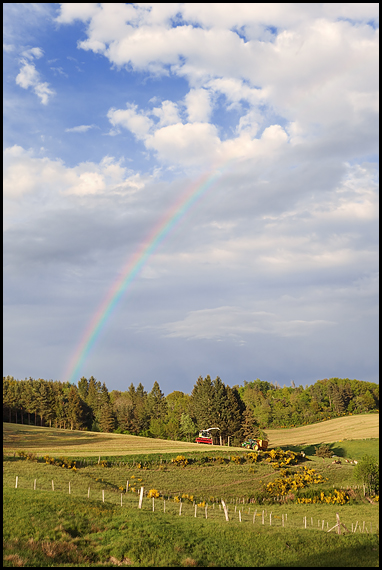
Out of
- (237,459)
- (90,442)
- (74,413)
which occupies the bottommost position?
(74,413)

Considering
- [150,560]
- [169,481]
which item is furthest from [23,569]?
[169,481]

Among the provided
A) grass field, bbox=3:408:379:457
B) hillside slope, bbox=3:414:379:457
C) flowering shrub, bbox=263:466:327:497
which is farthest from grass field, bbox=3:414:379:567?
grass field, bbox=3:408:379:457

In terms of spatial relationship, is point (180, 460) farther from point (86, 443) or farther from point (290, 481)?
point (86, 443)

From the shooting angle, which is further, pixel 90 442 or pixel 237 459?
pixel 90 442

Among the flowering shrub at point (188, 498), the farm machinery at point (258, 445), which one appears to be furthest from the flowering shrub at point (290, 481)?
the farm machinery at point (258, 445)

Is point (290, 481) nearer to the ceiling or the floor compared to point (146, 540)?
nearer to the floor

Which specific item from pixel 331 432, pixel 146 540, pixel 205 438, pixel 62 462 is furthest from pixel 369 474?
pixel 331 432

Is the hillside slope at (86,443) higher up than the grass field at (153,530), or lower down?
lower down

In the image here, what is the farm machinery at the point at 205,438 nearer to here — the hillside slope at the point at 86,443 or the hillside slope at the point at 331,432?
the hillside slope at the point at 86,443

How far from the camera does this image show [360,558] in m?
23.0

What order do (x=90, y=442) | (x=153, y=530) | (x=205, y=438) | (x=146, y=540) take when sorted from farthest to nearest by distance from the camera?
(x=205, y=438) < (x=90, y=442) < (x=153, y=530) < (x=146, y=540)

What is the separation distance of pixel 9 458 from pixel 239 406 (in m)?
71.7

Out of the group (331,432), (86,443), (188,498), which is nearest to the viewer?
(188,498)

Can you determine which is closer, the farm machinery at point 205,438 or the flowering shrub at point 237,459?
the flowering shrub at point 237,459
